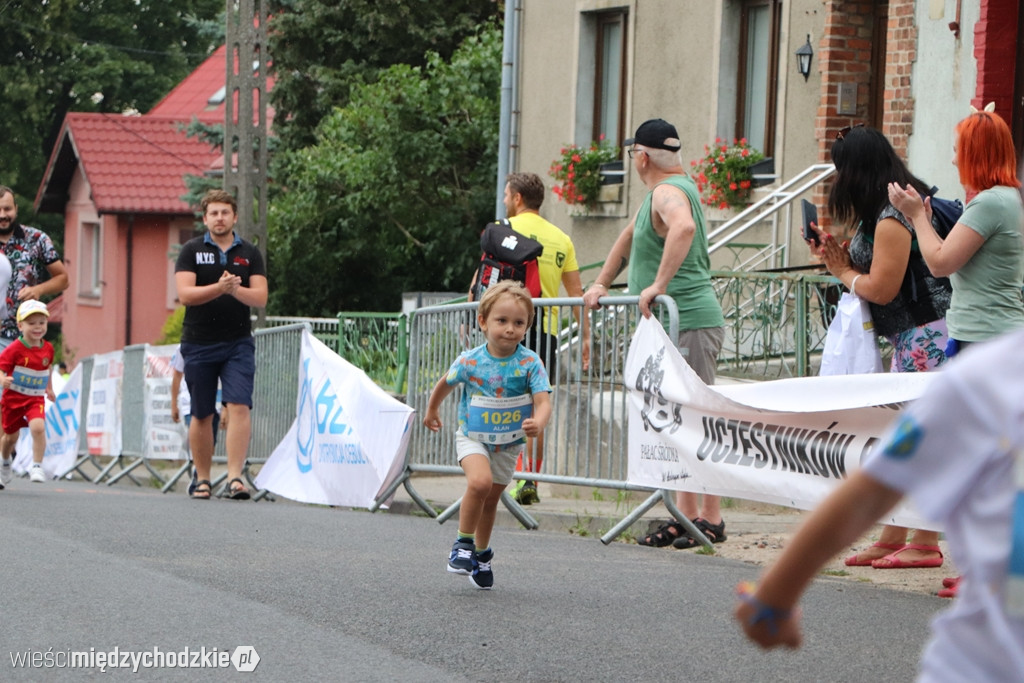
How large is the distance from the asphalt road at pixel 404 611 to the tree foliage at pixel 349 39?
877 inches

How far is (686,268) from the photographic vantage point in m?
8.34

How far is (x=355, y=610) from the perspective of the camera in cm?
602

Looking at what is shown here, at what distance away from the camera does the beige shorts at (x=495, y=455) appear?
674 cm

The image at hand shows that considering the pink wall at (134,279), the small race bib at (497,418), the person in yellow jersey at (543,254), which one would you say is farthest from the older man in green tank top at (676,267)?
the pink wall at (134,279)

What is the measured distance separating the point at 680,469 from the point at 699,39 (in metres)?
10.9

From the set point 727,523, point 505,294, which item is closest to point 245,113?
point 727,523

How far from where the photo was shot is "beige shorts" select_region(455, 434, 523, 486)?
6742 millimetres

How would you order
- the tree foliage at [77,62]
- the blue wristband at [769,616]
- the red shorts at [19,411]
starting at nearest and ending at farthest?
the blue wristband at [769,616] → the red shorts at [19,411] → the tree foliage at [77,62]

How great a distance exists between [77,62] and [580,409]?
51.7 metres

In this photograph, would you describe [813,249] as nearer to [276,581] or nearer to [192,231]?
[276,581]

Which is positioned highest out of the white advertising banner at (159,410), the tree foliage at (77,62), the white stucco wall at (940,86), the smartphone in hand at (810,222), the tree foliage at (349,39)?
the tree foliage at (77,62)

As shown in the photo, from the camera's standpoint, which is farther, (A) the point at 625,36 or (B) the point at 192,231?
(B) the point at 192,231

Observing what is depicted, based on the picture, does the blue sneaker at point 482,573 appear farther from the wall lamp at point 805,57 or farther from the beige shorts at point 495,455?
the wall lamp at point 805,57

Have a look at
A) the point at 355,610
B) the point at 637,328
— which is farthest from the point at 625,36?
the point at 355,610
